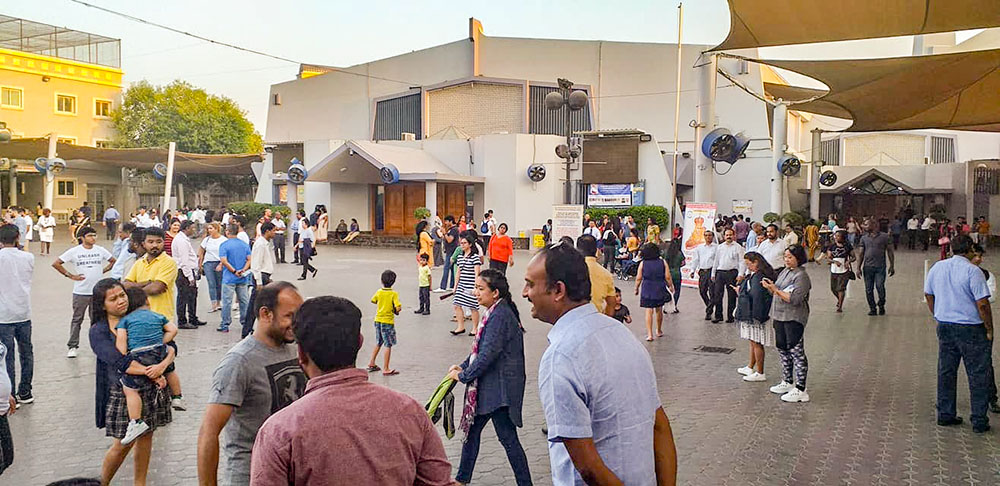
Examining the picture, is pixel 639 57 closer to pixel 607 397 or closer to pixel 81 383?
pixel 81 383

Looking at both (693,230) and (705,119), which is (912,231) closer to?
(705,119)

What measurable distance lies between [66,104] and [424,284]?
41.7m

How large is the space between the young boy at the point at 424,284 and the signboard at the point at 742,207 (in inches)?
840

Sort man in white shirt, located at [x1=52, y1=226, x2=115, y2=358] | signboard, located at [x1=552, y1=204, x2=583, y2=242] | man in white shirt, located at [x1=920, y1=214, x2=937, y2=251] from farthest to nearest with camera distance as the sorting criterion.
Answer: man in white shirt, located at [x1=920, y1=214, x2=937, y2=251]
signboard, located at [x1=552, y1=204, x2=583, y2=242]
man in white shirt, located at [x1=52, y1=226, x2=115, y2=358]

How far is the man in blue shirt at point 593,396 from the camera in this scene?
8.30 ft

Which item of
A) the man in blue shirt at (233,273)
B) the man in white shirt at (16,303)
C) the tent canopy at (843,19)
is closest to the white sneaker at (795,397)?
the tent canopy at (843,19)

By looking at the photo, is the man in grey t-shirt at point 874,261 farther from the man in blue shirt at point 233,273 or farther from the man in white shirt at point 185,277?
the man in white shirt at point 185,277

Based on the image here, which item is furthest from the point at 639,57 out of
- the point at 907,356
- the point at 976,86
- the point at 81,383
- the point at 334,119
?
the point at 81,383

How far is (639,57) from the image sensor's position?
1441 inches

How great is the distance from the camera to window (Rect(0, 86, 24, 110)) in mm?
41469

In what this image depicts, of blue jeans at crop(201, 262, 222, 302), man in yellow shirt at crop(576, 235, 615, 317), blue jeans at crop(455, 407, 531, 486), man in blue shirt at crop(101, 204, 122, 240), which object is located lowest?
blue jeans at crop(455, 407, 531, 486)

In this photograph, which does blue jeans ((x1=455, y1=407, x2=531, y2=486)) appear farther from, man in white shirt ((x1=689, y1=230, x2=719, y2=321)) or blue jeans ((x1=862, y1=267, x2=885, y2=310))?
blue jeans ((x1=862, y1=267, x2=885, y2=310))

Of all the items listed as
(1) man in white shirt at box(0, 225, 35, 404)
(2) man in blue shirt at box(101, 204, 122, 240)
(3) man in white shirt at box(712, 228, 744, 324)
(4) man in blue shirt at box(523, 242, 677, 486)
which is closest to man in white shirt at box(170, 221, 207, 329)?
(1) man in white shirt at box(0, 225, 35, 404)

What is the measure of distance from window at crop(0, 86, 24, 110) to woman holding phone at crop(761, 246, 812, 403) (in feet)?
151
